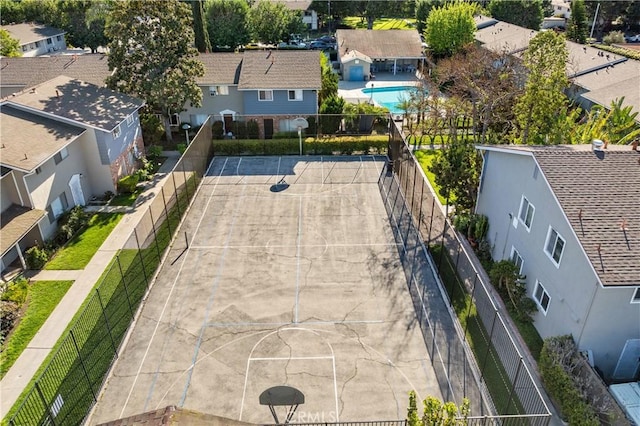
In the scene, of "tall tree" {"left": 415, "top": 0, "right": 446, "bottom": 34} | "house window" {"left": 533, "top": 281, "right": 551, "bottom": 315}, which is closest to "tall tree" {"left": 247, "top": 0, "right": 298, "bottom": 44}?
"tall tree" {"left": 415, "top": 0, "right": 446, "bottom": 34}

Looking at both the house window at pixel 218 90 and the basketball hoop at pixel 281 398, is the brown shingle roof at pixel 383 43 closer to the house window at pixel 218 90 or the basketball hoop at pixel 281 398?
the house window at pixel 218 90

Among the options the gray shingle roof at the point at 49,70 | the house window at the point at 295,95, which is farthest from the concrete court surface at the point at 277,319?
the gray shingle roof at the point at 49,70

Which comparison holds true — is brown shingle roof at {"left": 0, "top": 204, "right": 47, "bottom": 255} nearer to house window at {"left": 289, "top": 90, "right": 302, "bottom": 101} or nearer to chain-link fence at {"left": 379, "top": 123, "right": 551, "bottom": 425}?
chain-link fence at {"left": 379, "top": 123, "right": 551, "bottom": 425}

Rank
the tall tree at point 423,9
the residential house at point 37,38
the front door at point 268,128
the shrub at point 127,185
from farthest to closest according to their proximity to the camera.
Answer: the tall tree at point 423,9 → the residential house at point 37,38 → the front door at point 268,128 → the shrub at point 127,185

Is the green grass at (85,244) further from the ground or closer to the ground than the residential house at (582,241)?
closer to the ground

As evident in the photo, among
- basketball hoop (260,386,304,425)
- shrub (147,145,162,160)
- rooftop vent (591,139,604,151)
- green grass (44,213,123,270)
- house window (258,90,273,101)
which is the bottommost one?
green grass (44,213,123,270)

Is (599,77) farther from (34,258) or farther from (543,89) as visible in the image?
(34,258)
